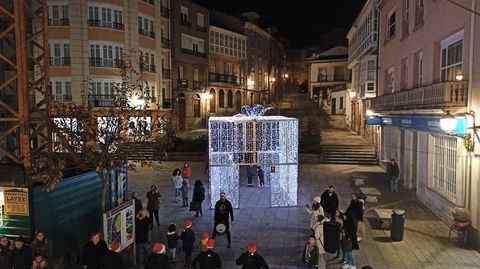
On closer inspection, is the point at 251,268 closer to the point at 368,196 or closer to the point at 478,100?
the point at 478,100

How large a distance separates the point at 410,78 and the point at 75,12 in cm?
2542

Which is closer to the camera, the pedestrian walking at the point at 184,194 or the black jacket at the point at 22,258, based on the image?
the black jacket at the point at 22,258

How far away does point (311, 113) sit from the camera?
46.8 meters

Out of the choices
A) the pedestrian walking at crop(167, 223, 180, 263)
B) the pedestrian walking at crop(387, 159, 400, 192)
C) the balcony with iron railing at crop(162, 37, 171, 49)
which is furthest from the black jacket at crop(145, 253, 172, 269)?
the balcony with iron railing at crop(162, 37, 171, 49)

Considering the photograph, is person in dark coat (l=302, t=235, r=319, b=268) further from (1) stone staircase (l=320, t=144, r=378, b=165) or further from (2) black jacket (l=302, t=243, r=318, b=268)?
(1) stone staircase (l=320, t=144, r=378, b=165)

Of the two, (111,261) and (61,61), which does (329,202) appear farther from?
(61,61)

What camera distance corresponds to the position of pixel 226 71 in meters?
53.3

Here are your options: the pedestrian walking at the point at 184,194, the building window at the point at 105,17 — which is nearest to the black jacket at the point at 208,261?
the pedestrian walking at the point at 184,194

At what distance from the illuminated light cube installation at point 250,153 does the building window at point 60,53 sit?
69.0 ft

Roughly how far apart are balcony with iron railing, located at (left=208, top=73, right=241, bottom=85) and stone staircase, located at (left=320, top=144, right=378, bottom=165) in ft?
74.3

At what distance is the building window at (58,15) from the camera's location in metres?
32.1

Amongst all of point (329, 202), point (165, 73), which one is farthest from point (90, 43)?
point (329, 202)

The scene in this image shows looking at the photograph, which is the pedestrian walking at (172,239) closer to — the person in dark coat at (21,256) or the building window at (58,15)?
the person in dark coat at (21,256)

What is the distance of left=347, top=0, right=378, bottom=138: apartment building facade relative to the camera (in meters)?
30.8
